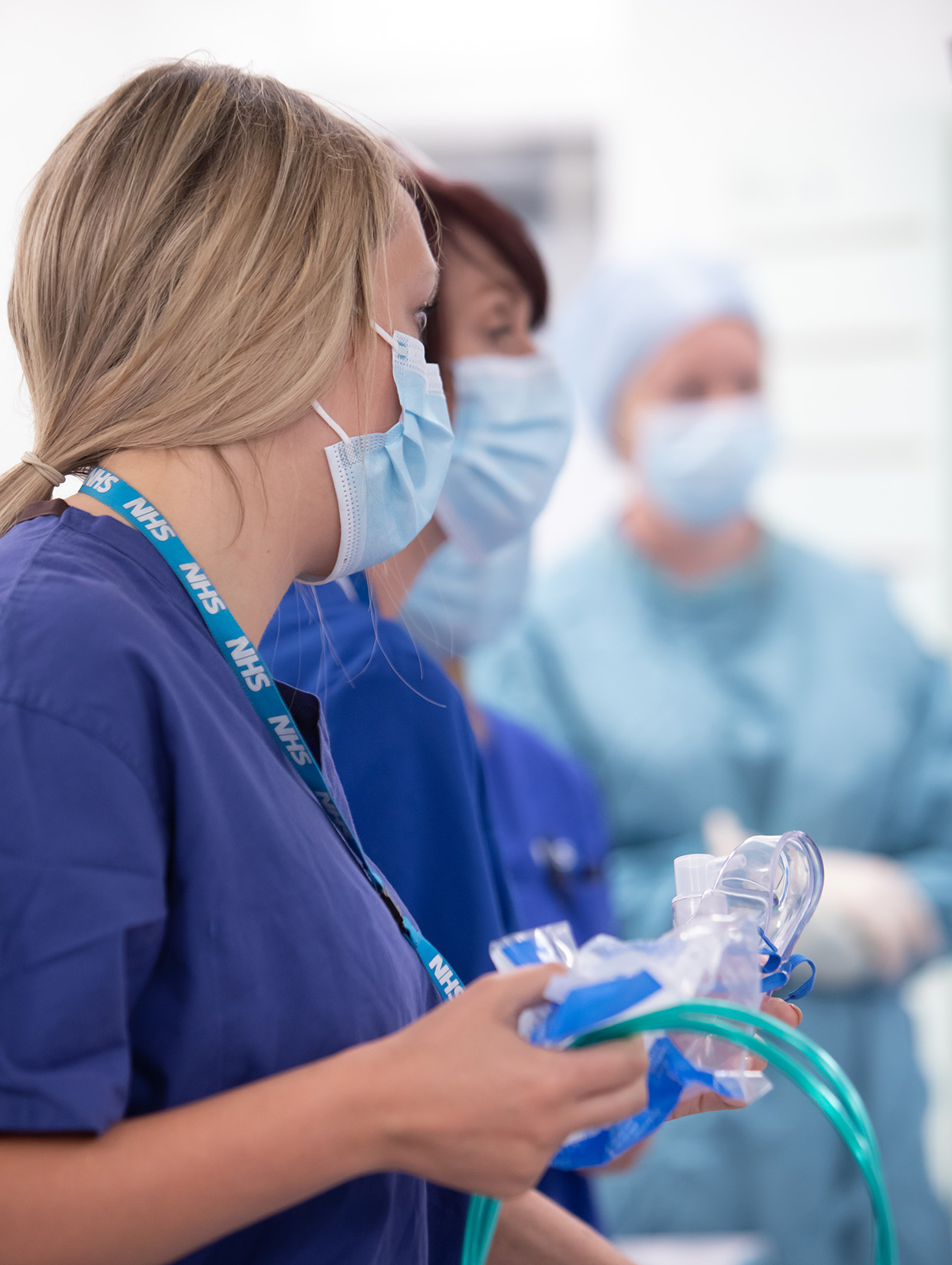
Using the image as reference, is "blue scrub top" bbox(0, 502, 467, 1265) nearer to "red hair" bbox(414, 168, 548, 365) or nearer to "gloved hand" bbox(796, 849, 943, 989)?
"red hair" bbox(414, 168, 548, 365)

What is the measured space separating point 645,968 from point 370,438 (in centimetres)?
41

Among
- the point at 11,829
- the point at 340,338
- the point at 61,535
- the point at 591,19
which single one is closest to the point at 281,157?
the point at 340,338

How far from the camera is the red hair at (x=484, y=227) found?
139cm

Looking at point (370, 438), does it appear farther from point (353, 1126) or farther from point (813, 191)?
point (813, 191)

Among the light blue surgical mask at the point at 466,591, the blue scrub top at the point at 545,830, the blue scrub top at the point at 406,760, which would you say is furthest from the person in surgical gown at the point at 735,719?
the blue scrub top at the point at 406,760

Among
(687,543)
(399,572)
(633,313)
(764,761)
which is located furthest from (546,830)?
(633,313)

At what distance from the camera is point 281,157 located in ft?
2.52

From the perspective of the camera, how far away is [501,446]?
57.5 inches

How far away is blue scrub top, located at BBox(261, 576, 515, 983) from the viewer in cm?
107

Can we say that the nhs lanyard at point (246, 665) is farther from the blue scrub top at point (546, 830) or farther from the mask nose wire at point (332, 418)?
the blue scrub top at point (546, 830)

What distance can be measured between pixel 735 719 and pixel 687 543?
420mm

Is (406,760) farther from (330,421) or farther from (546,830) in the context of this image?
(546,830)

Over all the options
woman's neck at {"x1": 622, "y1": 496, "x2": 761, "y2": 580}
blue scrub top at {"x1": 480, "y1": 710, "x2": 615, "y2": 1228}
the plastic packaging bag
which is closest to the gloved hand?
blue scrub top at {"x1": 480, "y1": 710, "x2": 615, "y2": 1228}

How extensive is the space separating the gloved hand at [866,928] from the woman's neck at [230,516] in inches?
59.2
